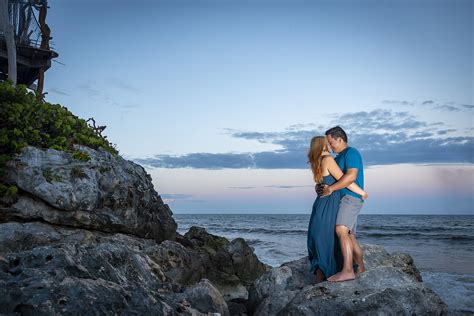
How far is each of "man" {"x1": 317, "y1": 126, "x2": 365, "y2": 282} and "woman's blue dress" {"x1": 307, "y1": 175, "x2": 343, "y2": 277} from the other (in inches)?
3.9

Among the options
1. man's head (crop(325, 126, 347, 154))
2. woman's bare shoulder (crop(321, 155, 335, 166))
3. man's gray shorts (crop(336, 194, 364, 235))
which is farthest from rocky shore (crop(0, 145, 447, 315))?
man's head (crop(325, 126, 347, 154))

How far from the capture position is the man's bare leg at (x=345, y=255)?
5.95 m

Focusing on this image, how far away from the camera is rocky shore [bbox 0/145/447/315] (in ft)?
10.7

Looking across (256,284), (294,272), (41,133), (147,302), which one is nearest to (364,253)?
(294,272)

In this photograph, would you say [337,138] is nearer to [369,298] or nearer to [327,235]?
[327,235]

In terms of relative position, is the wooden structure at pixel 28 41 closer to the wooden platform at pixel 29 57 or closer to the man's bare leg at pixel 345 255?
the wooden platform at pixel 29 57

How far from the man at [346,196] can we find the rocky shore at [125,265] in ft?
0.85

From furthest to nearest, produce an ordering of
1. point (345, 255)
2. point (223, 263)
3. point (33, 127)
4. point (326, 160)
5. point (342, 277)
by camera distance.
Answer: point (223, 263)
point (33, 127)
point (326, 160)
point (345, 255)
point (342, 277)

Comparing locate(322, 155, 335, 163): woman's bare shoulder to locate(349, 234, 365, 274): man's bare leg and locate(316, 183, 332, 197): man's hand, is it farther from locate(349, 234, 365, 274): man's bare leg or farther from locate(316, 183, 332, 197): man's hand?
locate(349, 234, 365, 274): man's bare leg

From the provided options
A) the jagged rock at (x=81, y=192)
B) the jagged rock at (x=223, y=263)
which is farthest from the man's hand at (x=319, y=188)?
the jagged rock at (x=81, y=192)

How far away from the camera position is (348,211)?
6254 mm

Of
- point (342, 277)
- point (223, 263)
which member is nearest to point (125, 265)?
point (342, 277)

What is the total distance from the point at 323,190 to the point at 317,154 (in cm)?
57

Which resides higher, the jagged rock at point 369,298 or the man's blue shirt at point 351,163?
the man's blue shirt at point 351,163
